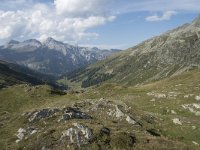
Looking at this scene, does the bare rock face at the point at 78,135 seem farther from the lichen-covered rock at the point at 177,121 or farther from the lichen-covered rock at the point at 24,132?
the lichen-covered rock at the point at 177,121

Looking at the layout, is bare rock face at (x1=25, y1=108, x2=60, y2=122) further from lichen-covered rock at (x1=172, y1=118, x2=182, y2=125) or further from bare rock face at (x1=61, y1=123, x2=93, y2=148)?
lichen-covered rock at (x1=172, y1=118, x2=182, y2=125)

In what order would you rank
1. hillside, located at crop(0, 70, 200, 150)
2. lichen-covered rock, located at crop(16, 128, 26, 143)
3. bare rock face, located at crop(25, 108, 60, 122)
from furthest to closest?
bare rock face, located at crop(25, 108, 60, 122), lichen-covered rock, located at crop(16, 128, 26, 143), hillside, located at crop(0, 70, 200, 150)

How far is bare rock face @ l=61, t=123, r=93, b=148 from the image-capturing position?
36.9 meters

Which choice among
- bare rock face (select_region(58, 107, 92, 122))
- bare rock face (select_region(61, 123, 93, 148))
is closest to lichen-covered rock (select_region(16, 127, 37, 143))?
bare rock face (select_region(58, 107, 92, 122))

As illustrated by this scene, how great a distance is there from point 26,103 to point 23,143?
42.8 m

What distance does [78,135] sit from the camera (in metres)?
37.9

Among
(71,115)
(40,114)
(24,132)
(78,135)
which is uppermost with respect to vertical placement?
(71,115)

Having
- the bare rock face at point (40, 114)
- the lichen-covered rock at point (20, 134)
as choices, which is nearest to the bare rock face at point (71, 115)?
the bare rock face at point (40, 114)

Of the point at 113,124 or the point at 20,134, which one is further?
the point at 113,124

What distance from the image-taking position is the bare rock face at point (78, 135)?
36.9m

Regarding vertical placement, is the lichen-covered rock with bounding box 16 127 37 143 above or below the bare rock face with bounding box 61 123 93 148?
below

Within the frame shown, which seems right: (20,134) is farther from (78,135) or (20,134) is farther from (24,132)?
(78,135)

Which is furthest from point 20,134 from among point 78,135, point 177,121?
point 177,121

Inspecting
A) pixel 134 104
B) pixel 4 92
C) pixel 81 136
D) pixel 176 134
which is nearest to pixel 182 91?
pixel 134 104
